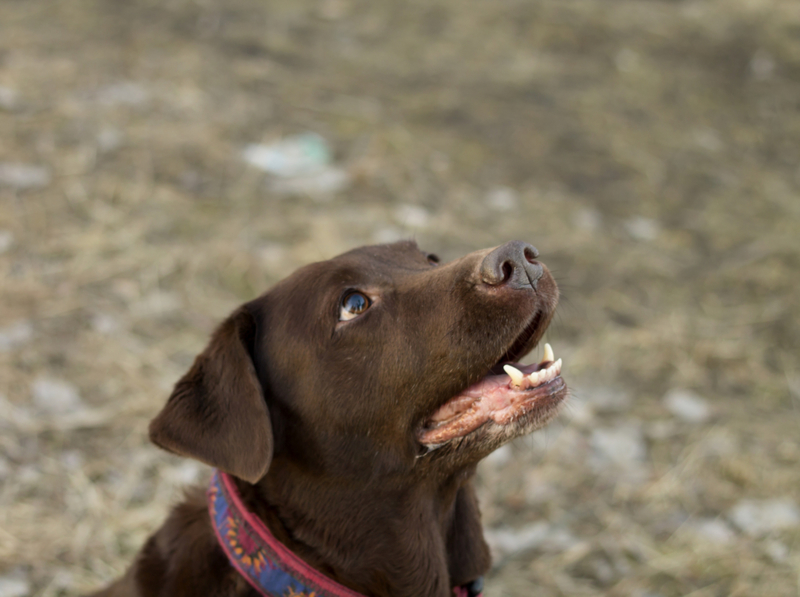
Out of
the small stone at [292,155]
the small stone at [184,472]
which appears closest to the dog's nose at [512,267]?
the small stone at [184,472]

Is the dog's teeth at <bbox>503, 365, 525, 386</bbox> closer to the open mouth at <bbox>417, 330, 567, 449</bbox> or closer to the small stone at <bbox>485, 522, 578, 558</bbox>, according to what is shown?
the open mouth at <bbox>417, 330, 567, 449</bbox>

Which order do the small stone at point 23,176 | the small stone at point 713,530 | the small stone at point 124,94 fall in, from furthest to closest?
the small stone at point 124,94 → the small stone at point 23,176 → the small stone at point 713,530

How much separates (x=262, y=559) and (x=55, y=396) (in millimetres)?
2503

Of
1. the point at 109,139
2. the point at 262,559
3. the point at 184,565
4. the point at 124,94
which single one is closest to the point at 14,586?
the point at 184,565

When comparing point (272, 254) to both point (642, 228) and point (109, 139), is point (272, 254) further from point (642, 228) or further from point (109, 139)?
point (642, 228)

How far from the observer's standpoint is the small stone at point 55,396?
4.49 metres

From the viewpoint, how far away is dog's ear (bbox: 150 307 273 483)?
2588mm

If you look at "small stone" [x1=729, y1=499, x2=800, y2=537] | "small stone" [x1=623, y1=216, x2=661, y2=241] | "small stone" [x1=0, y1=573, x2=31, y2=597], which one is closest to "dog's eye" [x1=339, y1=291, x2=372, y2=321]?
"small stone" [x1=0, y1=573, x2=31, y2=597]

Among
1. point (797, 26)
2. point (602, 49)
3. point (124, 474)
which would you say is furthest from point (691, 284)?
point (797, 26)

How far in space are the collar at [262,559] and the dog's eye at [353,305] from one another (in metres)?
0.77

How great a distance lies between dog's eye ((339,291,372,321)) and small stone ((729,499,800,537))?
8.88ft

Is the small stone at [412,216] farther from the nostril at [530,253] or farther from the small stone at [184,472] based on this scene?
the nostril at [530,253]

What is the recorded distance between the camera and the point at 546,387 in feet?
8.35

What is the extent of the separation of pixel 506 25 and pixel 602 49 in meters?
1.44
